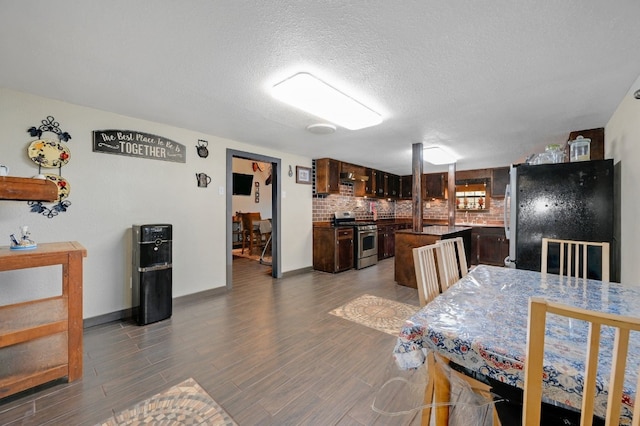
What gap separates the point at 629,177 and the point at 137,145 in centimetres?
488

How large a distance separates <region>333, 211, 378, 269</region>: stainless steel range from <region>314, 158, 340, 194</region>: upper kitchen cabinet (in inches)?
23.3

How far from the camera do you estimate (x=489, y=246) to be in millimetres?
5668

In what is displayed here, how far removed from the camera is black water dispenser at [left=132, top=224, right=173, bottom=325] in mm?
2711

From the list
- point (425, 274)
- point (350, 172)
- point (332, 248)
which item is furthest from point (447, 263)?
point (350, 172)

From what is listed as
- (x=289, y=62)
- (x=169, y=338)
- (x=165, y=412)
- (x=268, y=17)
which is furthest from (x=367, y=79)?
(x=169, y=338)

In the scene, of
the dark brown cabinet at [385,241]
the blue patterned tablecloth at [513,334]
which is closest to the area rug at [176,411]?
the blue patterned tablecloth at [513,334]

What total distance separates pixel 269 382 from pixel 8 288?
2.42m

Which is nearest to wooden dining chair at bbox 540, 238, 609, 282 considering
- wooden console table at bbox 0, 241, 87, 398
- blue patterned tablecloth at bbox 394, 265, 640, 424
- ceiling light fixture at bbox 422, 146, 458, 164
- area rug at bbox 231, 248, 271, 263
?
blue patterned tablecloth at bbox 394, 265, 640, 424

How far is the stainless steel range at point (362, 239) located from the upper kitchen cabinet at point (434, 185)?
85.9 inches

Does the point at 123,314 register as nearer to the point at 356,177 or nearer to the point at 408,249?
the point at 408,249

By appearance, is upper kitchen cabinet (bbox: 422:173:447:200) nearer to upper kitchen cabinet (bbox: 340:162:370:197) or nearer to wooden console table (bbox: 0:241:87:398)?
upper kitchen cabinet (bbox: 340:162:370:197)

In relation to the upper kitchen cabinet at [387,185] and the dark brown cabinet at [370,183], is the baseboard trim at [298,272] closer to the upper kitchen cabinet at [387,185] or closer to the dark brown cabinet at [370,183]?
the dark brown cabinet at [370,183]

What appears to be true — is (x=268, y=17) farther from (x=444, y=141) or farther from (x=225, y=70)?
(x=444, y=141)

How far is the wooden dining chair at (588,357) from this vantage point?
570 mm
